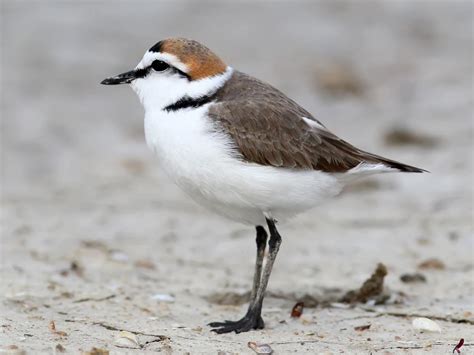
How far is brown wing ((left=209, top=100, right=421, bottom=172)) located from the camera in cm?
528

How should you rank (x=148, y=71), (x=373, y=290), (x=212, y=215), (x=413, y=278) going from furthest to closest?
1. (x=212, y=215)
2. (x=413, y=278)
3. (x=373, y=290)
4. (x=148, y=71)

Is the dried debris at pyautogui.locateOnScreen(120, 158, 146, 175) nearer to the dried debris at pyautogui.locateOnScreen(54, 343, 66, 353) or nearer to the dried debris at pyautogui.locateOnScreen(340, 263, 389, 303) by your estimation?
the dried debris at pyautogui.locateOnScreen(340, 263, 389, 303)

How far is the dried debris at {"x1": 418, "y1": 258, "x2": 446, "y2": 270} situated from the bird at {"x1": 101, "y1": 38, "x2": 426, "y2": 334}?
1434mm

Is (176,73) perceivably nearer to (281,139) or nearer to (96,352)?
(281,139)

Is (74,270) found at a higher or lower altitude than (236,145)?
lower

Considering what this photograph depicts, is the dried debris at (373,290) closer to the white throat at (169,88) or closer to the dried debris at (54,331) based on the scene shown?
the white throat at (169,88)

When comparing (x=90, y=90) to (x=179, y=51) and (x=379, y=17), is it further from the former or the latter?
(x=179, y=51)

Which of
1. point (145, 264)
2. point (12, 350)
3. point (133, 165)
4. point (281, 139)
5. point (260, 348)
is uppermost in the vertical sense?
point (133, 165)

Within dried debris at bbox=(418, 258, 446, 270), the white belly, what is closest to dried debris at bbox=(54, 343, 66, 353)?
the white belly

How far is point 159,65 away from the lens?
5434 millimetres

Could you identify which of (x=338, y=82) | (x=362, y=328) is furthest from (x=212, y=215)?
(x=338, y=82)

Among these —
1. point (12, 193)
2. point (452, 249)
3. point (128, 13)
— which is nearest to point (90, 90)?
point (128, 13)

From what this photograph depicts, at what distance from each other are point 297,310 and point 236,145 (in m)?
1.29

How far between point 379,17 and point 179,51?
35.6 feet
